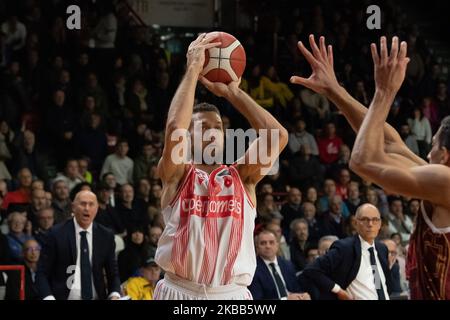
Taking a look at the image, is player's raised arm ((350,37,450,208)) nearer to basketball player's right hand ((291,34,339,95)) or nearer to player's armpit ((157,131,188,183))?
basketball player's right hand ((291,34,339,95))

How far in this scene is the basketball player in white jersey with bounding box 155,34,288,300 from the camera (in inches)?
201

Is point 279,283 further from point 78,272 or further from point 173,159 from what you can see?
point 173,159

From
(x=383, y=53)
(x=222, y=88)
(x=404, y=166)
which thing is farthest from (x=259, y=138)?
(x=383, y=53)

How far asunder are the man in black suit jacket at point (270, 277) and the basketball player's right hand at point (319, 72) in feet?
12.7

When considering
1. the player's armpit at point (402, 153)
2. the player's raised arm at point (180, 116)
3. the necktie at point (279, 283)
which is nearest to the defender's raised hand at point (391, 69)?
the player's armpit at point (402, 153)

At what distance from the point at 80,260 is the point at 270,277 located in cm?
184

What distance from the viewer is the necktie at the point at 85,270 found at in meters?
7.68

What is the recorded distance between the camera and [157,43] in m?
15.3

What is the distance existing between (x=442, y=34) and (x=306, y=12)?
3277 millimetres

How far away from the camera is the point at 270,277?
865 cm

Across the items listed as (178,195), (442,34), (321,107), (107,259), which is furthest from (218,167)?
(442,34)

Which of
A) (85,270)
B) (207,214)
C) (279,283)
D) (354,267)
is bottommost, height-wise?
(279,283)

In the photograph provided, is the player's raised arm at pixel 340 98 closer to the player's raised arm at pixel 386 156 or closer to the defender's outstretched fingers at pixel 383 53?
the player's raised arm at pixel 386 156
